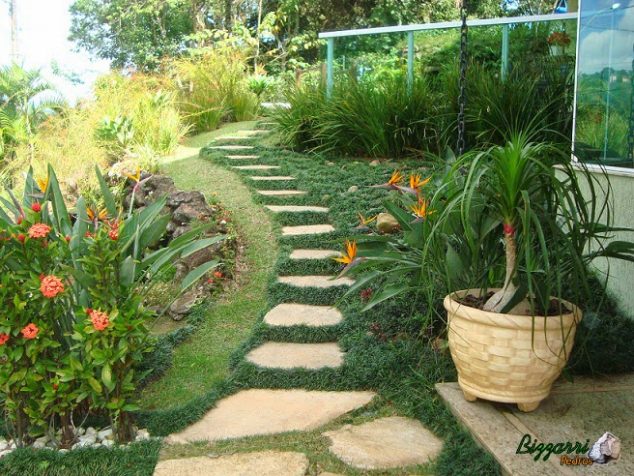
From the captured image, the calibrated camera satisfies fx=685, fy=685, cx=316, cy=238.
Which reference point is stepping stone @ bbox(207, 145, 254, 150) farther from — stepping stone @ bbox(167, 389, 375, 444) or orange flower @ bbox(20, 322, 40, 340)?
orange flower @ bbox(20, 322, 40, 340)

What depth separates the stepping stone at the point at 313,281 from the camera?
4.75m

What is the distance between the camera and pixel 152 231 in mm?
Answer: 3312

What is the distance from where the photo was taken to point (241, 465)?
2762 mm

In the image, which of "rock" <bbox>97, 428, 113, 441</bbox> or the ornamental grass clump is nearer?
the ornamental grass clump

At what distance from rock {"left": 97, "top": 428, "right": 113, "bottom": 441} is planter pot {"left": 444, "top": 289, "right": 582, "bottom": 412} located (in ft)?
5.36

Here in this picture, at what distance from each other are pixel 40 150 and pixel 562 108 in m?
6.46

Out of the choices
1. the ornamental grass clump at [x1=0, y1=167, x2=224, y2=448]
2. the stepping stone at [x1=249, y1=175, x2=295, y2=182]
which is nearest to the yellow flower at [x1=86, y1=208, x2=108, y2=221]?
the ornamental grass clump at [x1=0, y1=167, x2=224, y2=448]

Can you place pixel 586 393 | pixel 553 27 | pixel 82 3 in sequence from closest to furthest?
pixel 586 393 < pixel 553 27 < pixel 82 3

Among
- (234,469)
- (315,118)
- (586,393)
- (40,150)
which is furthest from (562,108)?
(40,150)

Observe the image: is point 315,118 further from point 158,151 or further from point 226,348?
point 226,348

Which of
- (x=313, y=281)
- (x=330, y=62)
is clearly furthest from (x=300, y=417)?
(x=330, y=62)

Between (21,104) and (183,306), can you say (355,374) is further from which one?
(21,104)

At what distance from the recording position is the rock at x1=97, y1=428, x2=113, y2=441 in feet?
10.3

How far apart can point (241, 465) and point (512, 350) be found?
1200 millimetres
